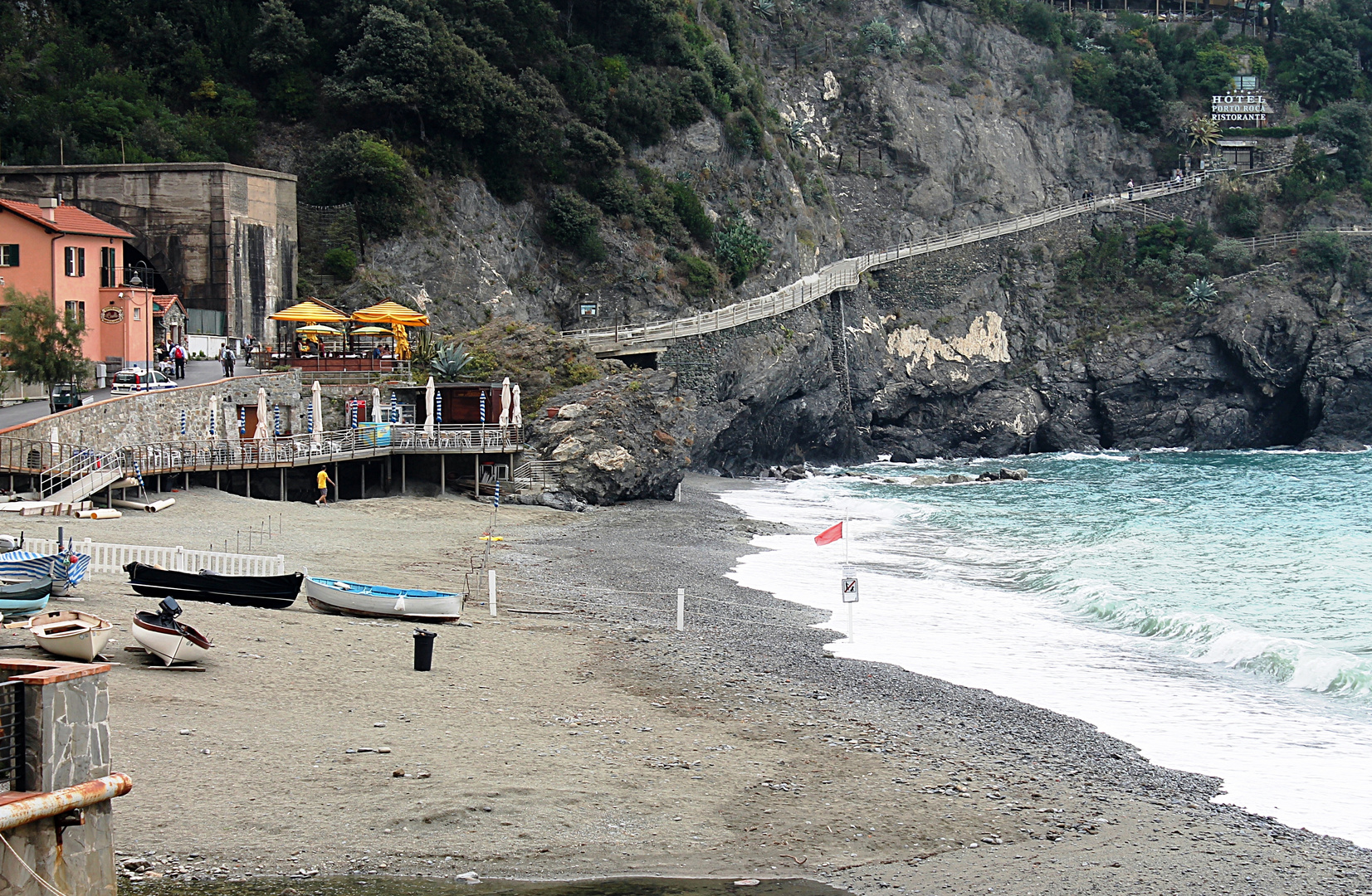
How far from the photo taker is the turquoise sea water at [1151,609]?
1417 cm

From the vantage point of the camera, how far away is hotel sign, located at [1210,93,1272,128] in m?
79.9

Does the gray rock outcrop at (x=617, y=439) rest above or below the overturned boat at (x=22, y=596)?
above

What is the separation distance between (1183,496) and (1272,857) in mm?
37505

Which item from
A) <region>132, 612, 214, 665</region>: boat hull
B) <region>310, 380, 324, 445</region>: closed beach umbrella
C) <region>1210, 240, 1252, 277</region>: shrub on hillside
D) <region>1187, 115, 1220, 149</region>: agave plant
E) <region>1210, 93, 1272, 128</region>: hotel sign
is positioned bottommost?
<region>132, 612, 214, 665</region>: boat hull

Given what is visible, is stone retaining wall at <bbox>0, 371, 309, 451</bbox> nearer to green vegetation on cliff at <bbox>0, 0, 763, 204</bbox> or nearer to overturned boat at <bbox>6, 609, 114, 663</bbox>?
green vegetation on cliff at <bbox>0, 0, 763, 204</bbox>

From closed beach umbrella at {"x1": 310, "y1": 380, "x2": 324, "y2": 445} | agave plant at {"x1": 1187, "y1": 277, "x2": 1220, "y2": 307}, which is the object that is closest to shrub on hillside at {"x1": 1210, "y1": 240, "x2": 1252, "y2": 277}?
agave plant at {"x1": 1187, "y1": 277, "x2": 1220, "y2": 307}

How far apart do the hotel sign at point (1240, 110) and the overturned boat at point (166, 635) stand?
80.8 m

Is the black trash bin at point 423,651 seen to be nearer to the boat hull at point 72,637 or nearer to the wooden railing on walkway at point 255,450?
the boat hull at point 72,637

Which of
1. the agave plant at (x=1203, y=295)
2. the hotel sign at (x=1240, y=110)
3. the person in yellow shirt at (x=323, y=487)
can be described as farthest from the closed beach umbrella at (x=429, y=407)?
the hotel sign at (x=1240, y=110)

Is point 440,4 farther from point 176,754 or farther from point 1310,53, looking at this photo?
point 1310,53

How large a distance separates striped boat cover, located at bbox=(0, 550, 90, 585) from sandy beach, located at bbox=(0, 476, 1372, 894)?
68cm

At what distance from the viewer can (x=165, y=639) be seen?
497 inches

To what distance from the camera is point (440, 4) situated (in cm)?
5284

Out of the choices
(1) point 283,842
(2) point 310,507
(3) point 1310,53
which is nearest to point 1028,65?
(3) point 1310,53
